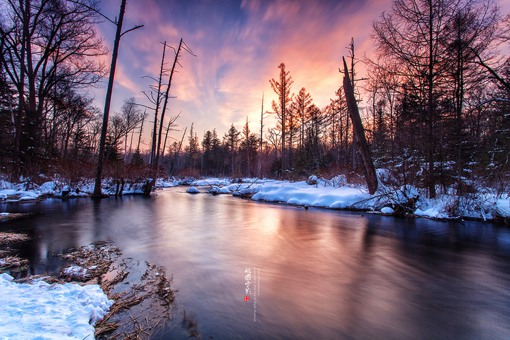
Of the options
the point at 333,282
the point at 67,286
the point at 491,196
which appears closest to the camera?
the point at 67,286

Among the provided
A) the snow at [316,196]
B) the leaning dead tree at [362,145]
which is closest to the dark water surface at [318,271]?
the leaning dead tree at [362,145]

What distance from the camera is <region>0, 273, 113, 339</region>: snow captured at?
5.28 ft

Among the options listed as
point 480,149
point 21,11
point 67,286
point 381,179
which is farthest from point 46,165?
Answer: point 480,149

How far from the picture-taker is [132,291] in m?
2.65

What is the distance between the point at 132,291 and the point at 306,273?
2334mm

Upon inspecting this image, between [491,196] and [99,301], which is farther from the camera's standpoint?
[491,196]

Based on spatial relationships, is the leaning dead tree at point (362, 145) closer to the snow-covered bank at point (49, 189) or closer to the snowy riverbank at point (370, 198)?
the snowy riverbank at point (370, 198)

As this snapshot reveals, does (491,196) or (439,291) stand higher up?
(491,196)

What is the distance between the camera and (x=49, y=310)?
1.94 m

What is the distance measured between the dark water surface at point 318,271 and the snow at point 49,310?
2.23ft

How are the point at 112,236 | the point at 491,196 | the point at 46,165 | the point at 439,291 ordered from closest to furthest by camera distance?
the point at 439,291 → the point at 112,236 → the point at 491,196 → the point at 46,165

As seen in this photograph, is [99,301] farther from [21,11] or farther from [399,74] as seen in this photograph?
[21,11]

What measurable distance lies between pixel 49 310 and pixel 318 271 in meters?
3.20

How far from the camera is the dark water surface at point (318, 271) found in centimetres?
226
